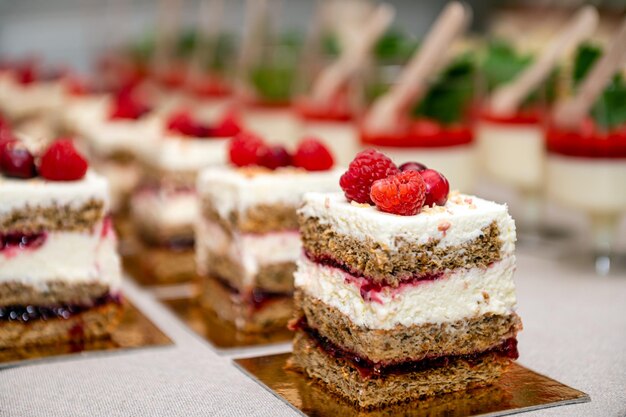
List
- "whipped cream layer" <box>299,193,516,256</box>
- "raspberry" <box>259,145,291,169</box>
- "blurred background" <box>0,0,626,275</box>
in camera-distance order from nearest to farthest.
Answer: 1. "whipped cream layer" <box>299,193,516,256</box>
2. "raspberry" <box>259,145,291,169</box>
3. "blurred background" <box>0,0,626,275</box>

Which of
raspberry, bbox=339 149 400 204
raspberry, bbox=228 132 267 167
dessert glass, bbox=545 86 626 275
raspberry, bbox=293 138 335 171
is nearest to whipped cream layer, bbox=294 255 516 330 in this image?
raspberry, bbox=339 149 400 204

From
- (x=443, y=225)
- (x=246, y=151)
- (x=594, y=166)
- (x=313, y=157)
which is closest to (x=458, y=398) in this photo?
(x=443, y=225)

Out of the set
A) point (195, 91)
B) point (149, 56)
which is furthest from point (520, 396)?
point (149, 56)

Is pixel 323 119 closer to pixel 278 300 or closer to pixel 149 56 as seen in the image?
pixel 278 300

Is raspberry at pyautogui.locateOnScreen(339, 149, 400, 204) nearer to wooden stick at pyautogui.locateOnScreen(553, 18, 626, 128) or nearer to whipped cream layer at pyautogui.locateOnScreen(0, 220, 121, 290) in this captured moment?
whipped cream layer at pyautogui.locateOnScreen(0, 220, 121, 290)

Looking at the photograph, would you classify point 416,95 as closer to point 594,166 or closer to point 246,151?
point 594,166
